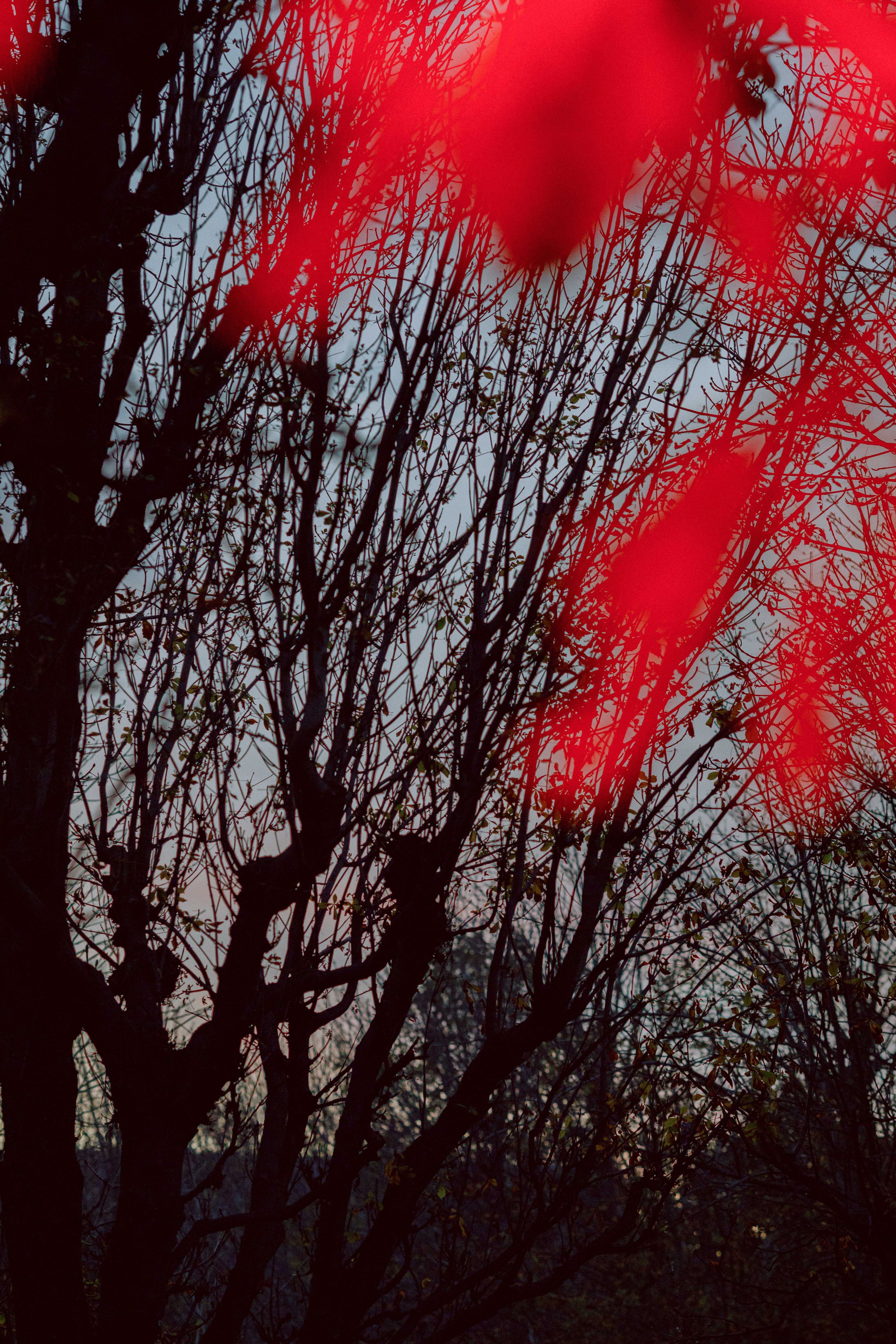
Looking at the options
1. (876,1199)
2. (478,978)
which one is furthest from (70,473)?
(478,978)

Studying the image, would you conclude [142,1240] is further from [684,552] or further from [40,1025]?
[684,552]

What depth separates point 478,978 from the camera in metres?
25.5

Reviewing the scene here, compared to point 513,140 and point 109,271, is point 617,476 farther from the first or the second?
point 109,271

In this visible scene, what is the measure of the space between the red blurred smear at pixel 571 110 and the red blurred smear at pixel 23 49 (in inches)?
113

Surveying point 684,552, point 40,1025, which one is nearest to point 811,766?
point 684,552

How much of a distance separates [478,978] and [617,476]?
22.2 m

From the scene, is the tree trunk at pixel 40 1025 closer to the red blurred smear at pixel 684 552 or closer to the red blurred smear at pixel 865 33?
the red blurred smear at pixel 684 552

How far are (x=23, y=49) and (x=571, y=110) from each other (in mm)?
3594

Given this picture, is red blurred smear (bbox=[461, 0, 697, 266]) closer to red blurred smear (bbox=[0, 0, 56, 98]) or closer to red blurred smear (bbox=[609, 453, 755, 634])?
red blurred smear (bbox=[609, 453, 755, 634])

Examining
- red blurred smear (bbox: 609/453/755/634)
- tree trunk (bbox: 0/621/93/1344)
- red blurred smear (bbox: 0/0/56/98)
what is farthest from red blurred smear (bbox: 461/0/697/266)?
tree trunk (bbox: 0/621/93/1344)

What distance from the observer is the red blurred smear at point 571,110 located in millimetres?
5457

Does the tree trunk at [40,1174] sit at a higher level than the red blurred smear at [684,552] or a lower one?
lower

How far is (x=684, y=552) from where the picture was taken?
5707 millimetres

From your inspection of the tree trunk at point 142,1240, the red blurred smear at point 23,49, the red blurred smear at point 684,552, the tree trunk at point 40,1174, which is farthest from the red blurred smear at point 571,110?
the tree trunk at point 142,1240
